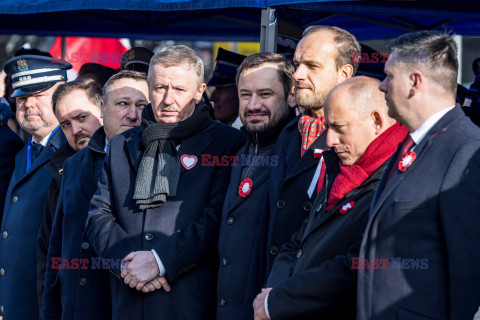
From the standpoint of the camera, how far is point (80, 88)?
5789mm

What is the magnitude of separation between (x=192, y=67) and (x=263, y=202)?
1084mm

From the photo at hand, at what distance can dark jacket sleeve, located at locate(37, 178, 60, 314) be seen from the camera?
5.43 meters

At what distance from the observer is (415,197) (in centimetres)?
298

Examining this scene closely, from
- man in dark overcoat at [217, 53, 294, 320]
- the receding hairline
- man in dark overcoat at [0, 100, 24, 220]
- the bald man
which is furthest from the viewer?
man in dark overcoat at [0, 100, 24, 220]

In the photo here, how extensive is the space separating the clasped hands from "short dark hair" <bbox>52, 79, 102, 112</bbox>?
1.80m

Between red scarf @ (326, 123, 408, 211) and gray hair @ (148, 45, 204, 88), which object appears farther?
gray hair @ (148, 45, 204, 88)

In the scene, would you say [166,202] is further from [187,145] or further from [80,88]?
[80,88]

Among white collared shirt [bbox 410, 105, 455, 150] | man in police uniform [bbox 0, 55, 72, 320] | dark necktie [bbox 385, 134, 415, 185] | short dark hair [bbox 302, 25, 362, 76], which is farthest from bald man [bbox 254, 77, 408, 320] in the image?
man in police uniform [bbox 0, 55, 72, 320]

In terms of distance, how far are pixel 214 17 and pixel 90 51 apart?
2.43 metres

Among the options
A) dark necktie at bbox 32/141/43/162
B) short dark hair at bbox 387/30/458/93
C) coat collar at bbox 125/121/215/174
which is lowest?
dark necktie at bbox 32/141/43/162

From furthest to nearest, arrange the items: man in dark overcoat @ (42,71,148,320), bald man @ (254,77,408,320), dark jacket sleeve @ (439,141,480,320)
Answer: man in dark overcoat @ (42,71,148,320) < bald man @ (254,77,408,320) < dark jacket sleeve @ (439,141,480,320)

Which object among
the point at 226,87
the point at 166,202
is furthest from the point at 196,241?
the point at 226,87

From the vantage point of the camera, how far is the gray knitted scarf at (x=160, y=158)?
14.6 feet

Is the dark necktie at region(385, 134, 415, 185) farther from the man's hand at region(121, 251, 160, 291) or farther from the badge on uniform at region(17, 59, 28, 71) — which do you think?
the badge on uniform at region(17, 59, 28, 71)
